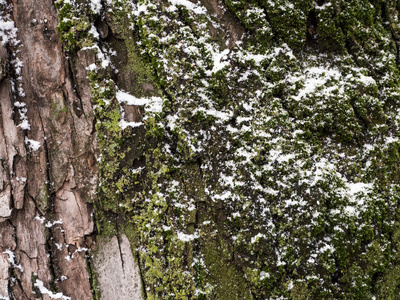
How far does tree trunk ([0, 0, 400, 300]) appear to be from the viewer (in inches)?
43.0

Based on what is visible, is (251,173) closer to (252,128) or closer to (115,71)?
(252,128)

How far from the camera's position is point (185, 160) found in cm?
111

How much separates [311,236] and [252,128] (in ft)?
1.57

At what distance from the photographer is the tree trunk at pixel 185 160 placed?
109 centimetres

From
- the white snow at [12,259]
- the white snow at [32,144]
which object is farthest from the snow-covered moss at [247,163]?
the white snow at [12,259]

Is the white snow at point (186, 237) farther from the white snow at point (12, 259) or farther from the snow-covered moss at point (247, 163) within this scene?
the white snow at point (12, 259)

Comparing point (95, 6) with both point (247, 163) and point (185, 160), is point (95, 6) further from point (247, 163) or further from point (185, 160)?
point (247, 163)

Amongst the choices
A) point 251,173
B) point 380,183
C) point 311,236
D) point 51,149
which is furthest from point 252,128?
point 51,149

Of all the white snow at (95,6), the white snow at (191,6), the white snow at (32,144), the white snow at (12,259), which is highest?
the white snow at (95,6)

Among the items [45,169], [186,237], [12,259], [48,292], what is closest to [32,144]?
[45,169]

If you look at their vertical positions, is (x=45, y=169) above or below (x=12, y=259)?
above

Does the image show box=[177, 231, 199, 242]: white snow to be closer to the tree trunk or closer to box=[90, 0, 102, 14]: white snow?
the tree trunk

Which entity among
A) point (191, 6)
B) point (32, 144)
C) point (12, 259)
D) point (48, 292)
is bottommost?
point (48, 292)

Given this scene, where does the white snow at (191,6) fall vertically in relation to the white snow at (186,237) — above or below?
above
